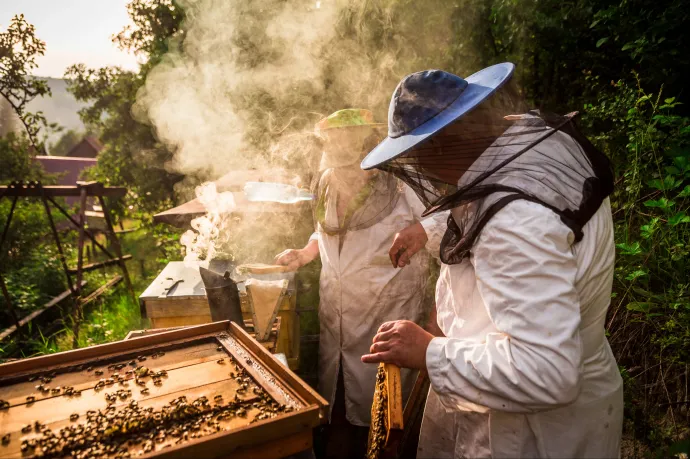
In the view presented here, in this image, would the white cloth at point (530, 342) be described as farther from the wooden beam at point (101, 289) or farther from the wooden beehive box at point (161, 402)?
the wooden beam at point (101, 289)

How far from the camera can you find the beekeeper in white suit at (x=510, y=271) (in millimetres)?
1281

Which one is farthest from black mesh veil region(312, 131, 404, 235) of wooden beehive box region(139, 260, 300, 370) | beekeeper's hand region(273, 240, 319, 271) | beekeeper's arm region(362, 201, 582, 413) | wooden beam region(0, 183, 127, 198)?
wooden beam region(0, 183, 127, 198)

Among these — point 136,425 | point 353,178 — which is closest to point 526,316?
point 136,425

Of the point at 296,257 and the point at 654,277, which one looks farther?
the point at 296,257

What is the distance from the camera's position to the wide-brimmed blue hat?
1.51 metres

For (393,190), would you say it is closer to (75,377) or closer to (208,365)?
(208,365)

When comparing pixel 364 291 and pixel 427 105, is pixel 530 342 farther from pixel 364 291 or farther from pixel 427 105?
pixel 364 291

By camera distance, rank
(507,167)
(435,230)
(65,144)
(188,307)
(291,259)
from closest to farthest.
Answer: (507,167) < (435,230) < (188,307) < (291,259) < (65,144)

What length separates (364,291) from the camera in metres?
3.54

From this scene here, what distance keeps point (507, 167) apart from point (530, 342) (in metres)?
0.59

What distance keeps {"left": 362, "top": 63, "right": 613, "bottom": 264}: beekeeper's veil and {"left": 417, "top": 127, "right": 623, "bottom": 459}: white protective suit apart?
6 centimetres

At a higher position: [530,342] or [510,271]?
[510,271]

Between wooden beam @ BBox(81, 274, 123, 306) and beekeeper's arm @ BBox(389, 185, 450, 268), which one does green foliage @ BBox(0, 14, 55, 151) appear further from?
beekeeper's arm @ BBox(389, 185, 450, 268)

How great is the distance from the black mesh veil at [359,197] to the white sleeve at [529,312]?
2.12 metres
